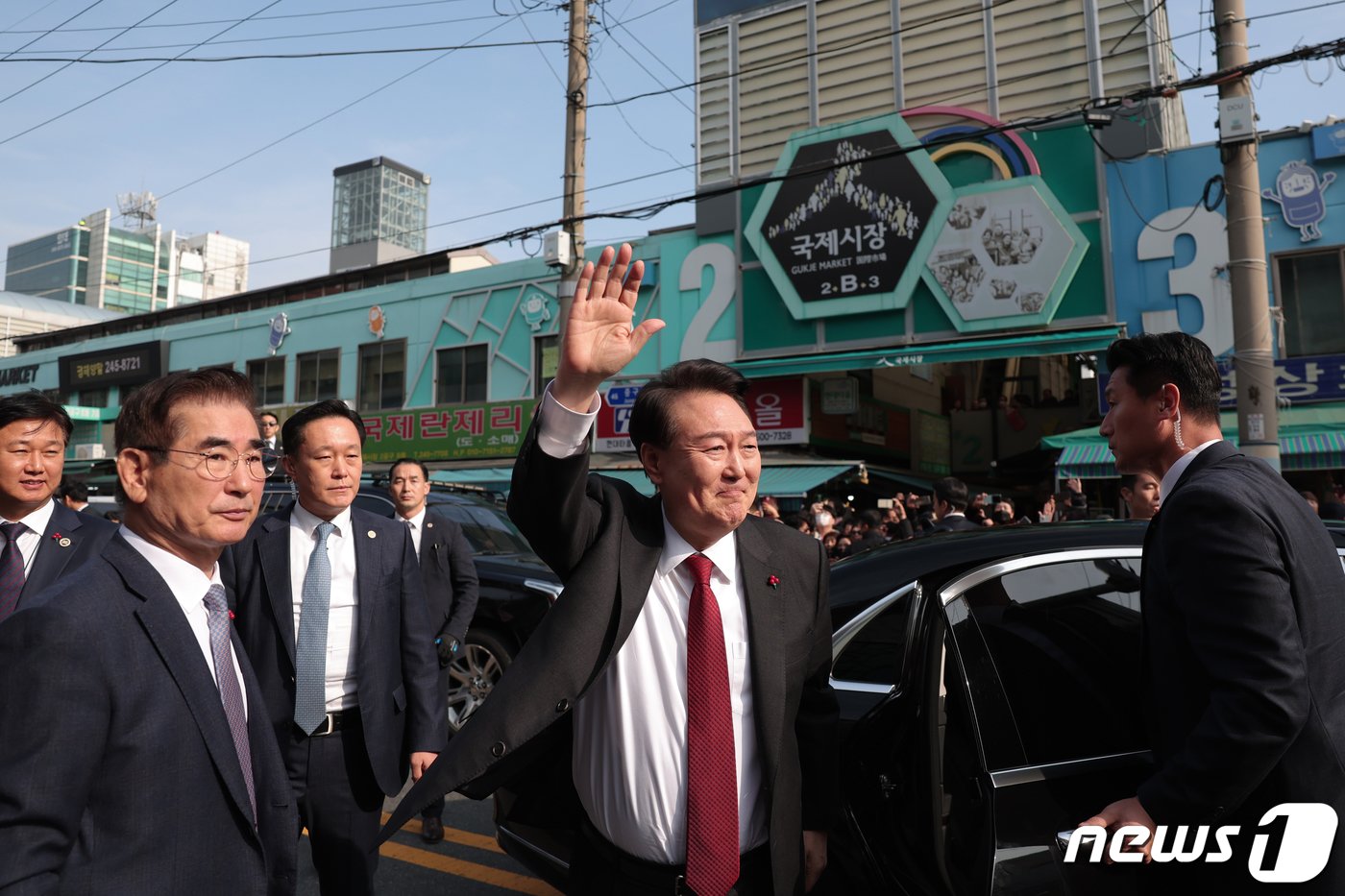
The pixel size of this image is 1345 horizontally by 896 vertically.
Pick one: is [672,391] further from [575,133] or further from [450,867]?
[575,133]

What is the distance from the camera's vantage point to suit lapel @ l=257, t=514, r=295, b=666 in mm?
3016

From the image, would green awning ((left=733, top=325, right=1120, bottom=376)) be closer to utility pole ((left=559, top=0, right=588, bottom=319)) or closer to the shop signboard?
the shop signboard

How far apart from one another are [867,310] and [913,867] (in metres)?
12.7

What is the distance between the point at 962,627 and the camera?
2533 mm

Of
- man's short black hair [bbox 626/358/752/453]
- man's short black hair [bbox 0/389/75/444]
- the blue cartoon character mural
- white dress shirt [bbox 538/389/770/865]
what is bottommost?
white dress shirt [bbox 538/389/770/865]

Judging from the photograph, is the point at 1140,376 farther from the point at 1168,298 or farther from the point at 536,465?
the point at 1168,298

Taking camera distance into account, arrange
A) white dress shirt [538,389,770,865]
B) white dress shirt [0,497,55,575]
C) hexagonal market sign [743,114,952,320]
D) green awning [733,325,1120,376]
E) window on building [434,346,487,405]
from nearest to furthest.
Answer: white dress shirt [538,389,770,865]
white dress shirt [0,497,55,575]
green awning [733,325,1120,376]
hexagonal market sign [743,114,952,320]
window on building [434,346,487,405]

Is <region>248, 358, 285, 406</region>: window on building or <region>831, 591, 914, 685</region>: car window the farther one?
<region>248, 358, 285, 406</region>: window on building

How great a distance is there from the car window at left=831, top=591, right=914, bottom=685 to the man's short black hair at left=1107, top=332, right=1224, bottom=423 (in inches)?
36.6

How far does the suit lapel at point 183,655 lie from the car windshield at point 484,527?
→ 18.2 ft

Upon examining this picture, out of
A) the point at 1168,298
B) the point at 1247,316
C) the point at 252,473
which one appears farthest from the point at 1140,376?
the point at 1168,298

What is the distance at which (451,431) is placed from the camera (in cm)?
1967

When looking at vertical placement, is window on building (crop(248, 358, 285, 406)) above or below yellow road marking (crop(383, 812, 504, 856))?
above

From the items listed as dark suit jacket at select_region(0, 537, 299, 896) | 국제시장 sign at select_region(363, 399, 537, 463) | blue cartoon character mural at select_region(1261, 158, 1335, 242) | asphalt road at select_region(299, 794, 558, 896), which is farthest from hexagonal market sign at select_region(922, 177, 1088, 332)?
dark suit jacket at select_region(0, 537, 299, 896)
